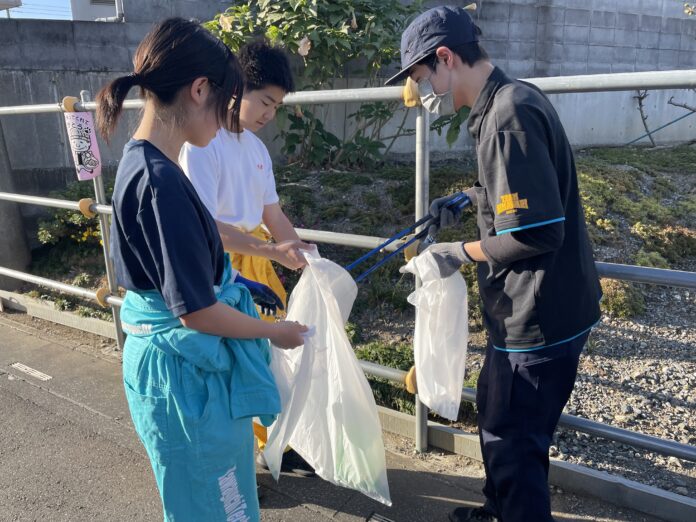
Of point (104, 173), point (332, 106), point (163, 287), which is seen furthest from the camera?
point (332, 106)

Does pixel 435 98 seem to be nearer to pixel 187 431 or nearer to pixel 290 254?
pixel 290 254

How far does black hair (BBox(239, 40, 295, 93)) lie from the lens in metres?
1.95

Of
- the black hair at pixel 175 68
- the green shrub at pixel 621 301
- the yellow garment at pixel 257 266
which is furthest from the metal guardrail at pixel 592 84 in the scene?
the green shrub at pixel 621 301

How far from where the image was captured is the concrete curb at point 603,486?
6.66ft

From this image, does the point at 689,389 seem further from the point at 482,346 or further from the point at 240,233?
the point at 240,233

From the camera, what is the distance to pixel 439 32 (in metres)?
1.57

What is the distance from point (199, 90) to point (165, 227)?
327mm

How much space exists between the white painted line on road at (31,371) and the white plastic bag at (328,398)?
79.2 inches

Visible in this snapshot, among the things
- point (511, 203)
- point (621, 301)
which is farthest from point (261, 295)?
point (621, 301)

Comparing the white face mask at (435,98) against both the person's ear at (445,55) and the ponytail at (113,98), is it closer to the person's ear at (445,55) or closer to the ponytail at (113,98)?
the person's ear at (445,55)

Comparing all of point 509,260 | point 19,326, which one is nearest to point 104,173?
point 19,326

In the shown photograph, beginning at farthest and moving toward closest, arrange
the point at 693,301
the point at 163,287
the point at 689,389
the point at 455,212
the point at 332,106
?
the point at 332,106
the point at 693,301
the point at 689,389
the point at 455,212
the point at 163,287

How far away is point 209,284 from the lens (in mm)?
1295

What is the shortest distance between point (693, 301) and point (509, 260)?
2803 millimetres
